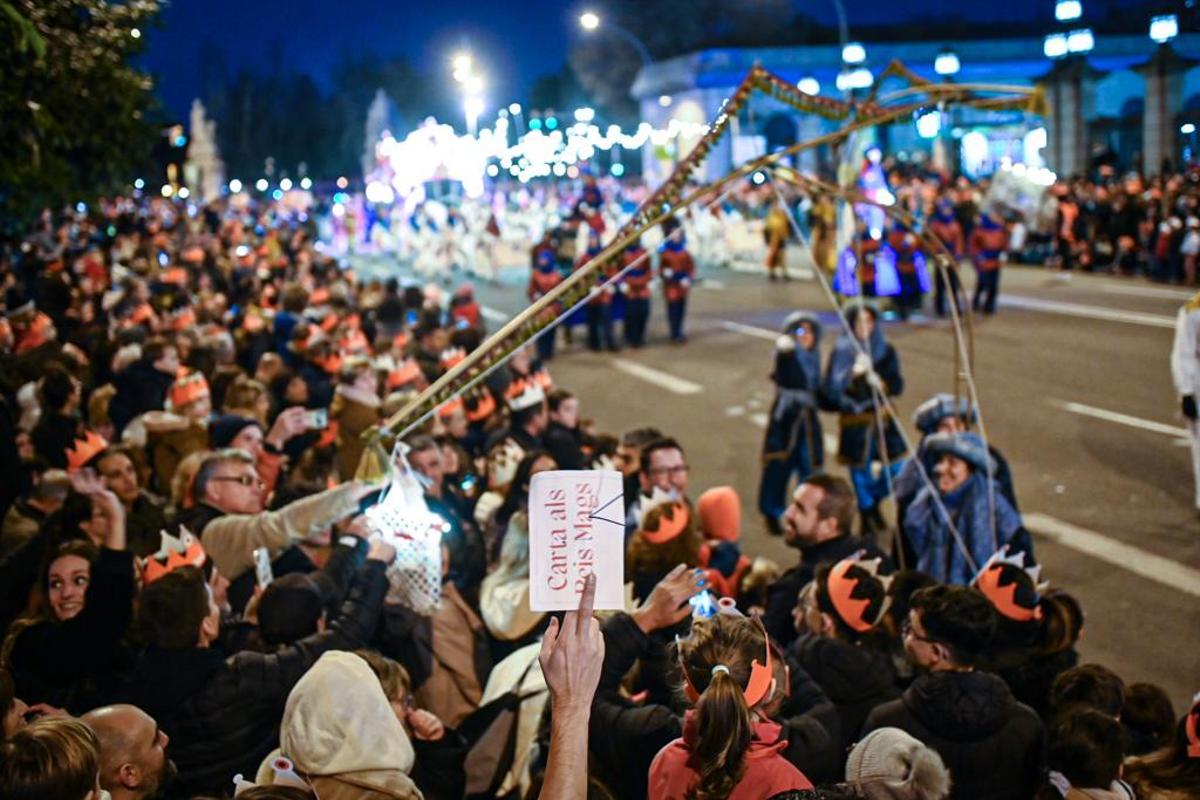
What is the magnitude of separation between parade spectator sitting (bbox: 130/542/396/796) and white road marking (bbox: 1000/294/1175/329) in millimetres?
15556

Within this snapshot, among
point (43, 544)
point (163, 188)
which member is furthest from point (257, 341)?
point (163, 188)

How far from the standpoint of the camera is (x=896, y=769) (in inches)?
129

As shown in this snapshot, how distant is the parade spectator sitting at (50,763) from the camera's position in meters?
2.77

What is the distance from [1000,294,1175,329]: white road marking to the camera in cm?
1744

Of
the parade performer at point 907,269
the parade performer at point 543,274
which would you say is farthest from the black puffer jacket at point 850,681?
the parade performer at point 907,269

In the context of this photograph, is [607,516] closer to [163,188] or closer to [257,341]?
[257,341]

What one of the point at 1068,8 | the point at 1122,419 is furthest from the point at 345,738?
the point at 1068,8

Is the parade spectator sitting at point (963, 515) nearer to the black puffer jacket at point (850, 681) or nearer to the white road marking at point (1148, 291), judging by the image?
the black puffer jacket at point (850, 681)

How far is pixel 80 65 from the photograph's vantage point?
10.1 m

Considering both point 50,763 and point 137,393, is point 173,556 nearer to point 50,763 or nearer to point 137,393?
point 50,763

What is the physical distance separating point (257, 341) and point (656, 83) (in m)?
42.9

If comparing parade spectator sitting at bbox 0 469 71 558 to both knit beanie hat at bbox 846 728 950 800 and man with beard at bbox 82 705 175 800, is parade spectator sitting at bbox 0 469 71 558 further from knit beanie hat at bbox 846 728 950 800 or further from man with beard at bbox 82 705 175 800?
knit beanie hat at bbox 846 728 950 800

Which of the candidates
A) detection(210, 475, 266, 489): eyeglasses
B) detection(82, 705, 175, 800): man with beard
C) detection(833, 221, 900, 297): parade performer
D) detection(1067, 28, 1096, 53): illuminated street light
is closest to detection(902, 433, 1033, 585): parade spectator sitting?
detection(210, 475, 266, 489): eyeglasses

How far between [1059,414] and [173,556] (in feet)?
31.8
